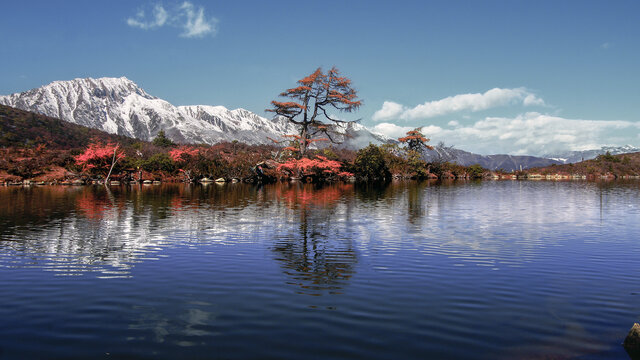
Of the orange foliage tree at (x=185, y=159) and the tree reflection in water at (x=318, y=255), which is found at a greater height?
the orange foliage tree at (x=185, y=159)

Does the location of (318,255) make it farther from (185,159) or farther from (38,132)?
(38,132)

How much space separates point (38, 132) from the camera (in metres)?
78.2

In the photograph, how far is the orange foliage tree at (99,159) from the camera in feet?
176

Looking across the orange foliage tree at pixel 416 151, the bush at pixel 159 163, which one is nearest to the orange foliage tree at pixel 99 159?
the bush at pixel 159 163

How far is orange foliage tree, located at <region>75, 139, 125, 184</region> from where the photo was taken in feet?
176

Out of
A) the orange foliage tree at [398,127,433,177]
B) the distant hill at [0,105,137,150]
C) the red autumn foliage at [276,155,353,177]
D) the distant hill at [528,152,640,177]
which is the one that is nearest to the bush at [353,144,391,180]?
the red autumn foliage at [276,155,353,177]

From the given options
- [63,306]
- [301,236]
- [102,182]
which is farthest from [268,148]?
[63,306]

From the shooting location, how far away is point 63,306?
24.1ft

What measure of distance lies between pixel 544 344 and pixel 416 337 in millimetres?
1792

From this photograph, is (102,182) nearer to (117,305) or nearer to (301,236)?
(301,236)

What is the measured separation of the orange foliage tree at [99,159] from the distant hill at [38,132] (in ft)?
62.9

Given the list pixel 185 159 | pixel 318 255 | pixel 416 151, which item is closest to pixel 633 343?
pixel 318 255

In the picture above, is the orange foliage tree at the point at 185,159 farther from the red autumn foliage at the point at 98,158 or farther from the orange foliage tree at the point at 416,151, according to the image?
the orange foliage tree at the point at 416,151

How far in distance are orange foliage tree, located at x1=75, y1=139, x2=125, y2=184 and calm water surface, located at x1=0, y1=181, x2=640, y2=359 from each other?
4074cm
